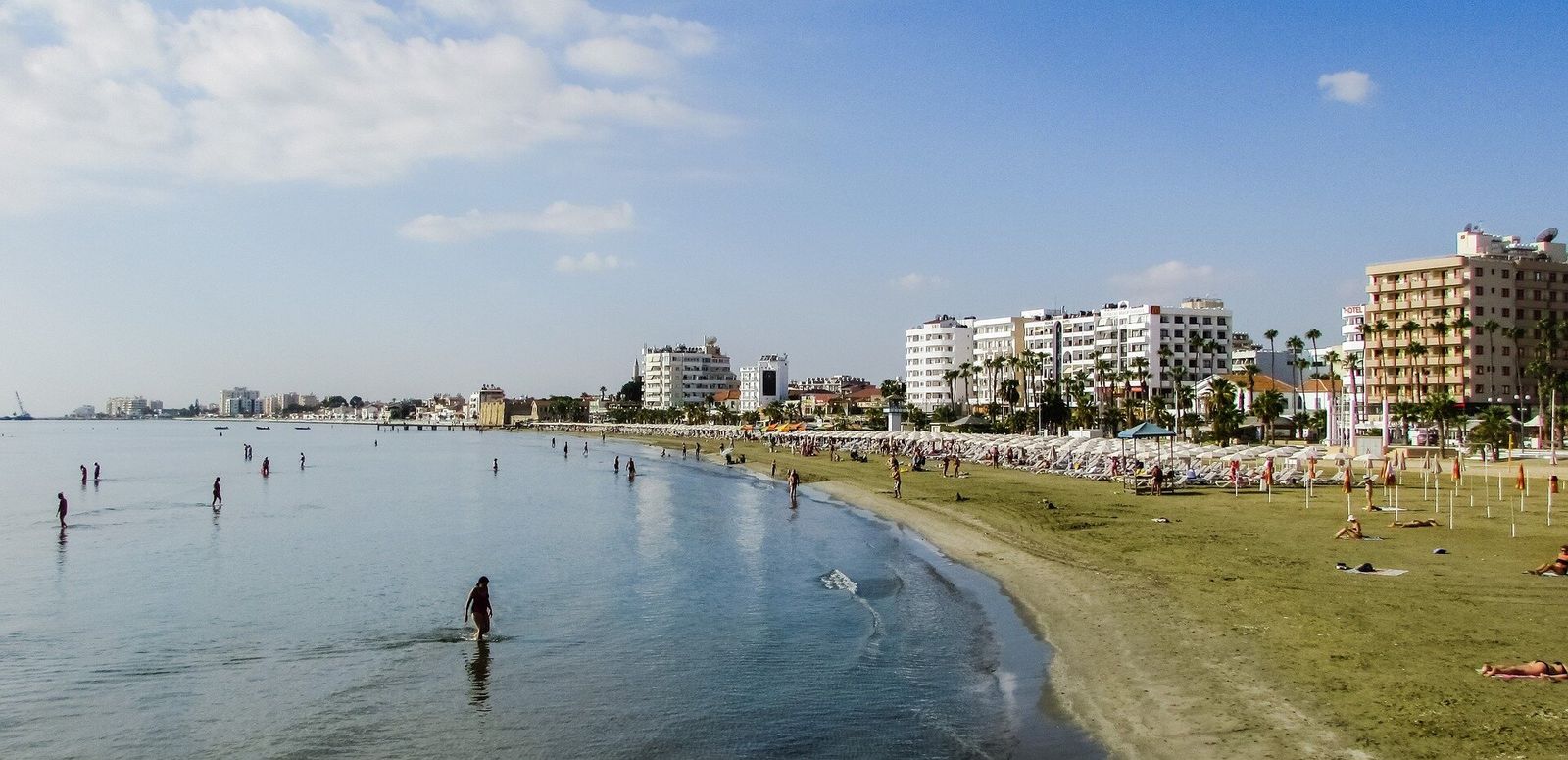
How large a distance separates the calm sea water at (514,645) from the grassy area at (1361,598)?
3278mm

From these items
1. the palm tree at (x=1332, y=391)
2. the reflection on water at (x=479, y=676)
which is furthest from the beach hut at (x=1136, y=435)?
the reflection on water at (x=479, y=676)

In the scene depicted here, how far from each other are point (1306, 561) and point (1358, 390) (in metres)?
78.0

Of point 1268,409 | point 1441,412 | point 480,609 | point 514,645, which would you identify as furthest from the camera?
point 1268,409

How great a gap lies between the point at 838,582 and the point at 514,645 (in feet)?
31.0

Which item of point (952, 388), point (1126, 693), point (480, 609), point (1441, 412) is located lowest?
point (1126, 693)

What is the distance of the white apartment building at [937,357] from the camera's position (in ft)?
481

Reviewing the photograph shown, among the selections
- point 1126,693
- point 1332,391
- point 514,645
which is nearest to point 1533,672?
point 1126,693

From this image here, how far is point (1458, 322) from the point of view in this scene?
77938 millimetres

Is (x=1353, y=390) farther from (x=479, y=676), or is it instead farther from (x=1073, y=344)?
(x=1073, y=344)

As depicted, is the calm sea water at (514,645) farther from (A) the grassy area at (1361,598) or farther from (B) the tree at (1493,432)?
(B) the tree at (1493,432)

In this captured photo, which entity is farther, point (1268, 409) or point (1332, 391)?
point (1268, 409)

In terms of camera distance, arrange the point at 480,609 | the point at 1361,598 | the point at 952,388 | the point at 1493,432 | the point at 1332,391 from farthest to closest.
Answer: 1. the point at 952,388
2. the point at 1332,391
3. the point at 1493,432
4. the point at 480,609
5. the point at 1361,598

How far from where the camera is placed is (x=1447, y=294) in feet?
274

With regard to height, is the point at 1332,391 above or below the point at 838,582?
above
